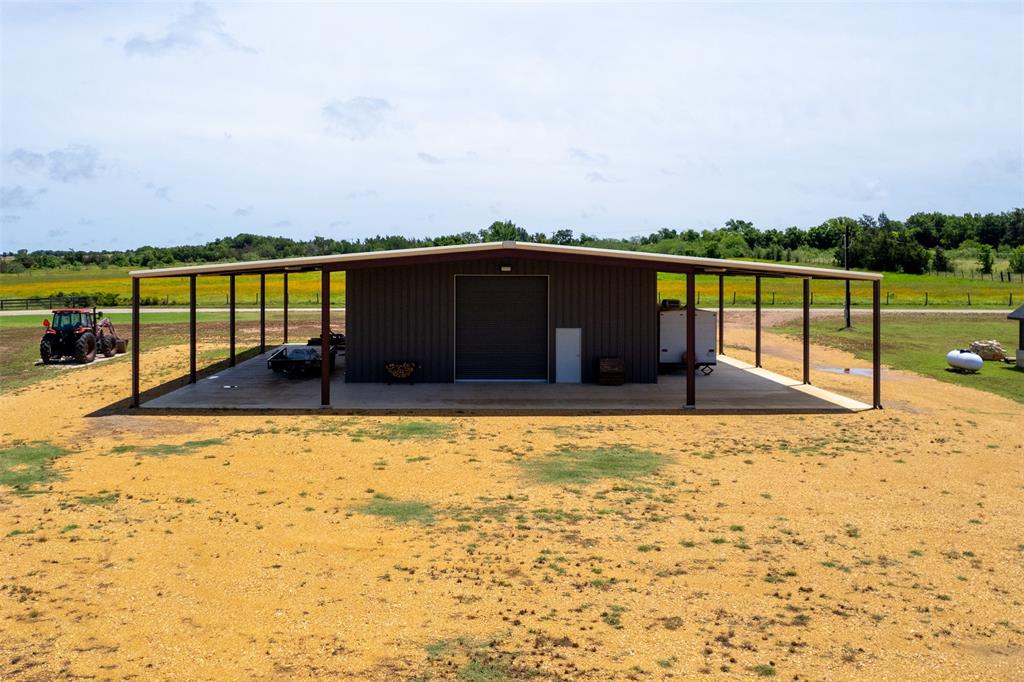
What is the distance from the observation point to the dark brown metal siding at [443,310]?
2305 centimetres

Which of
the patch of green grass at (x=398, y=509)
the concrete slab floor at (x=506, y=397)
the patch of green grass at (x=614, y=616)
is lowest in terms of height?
the patch of green grass at (x=614, y=616)

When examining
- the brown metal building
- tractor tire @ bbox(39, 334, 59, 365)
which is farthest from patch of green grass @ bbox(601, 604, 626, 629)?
tractor tire @ bbox(39, 334, 59, 365)

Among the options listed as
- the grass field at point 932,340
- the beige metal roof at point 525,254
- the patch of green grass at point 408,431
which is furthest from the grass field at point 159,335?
the grass field at point 932,340

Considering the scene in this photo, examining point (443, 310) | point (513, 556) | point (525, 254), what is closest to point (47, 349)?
point (443, 310)

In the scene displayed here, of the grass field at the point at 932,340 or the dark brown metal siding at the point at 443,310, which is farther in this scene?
the grass field at the point at 932,340

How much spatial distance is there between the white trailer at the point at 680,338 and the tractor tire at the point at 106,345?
705 inches

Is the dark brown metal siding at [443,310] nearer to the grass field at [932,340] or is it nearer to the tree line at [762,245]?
the grass field at [932,340]

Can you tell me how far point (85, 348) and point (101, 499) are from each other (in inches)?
725

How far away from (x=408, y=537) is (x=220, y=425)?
8463 mm

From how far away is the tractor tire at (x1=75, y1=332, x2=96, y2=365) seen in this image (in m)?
27.9

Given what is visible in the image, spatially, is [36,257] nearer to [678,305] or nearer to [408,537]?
[678,305]

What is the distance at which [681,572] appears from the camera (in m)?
8.84

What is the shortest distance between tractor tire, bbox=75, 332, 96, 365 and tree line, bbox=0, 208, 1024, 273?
6268 centimetres

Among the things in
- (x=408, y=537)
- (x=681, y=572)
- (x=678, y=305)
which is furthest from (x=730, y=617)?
(x=678, y=305)
